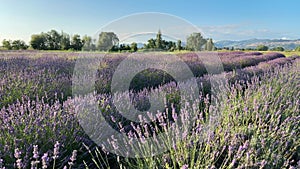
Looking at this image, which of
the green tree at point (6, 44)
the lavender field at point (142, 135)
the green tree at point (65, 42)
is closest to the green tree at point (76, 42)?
the green tree at point (65, 42)

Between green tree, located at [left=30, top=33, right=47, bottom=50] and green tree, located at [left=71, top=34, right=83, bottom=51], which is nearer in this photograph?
green tree, located at [left=30, top=33, right=47, bottom=50]

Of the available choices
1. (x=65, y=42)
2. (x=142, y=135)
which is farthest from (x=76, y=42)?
(x=142, y=135)

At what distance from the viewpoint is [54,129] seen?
6.34 feet

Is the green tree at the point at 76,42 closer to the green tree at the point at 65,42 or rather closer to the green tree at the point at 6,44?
the green tree at the point at 65,42

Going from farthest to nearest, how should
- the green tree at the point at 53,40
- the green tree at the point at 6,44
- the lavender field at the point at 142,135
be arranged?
the green tree at the point at 53,40
the green tree at the point at 6,44
the lavender field at the point at 142,135

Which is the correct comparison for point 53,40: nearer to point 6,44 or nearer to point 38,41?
point 38,41

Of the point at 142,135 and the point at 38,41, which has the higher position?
the point at 38,41

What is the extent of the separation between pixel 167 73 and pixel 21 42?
4048 cm

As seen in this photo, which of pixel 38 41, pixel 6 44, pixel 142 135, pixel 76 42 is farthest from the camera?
pixel 76 42

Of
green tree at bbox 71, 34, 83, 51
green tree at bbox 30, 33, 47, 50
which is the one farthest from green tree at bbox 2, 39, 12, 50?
green tree at bbox 71, 34, 83, 51

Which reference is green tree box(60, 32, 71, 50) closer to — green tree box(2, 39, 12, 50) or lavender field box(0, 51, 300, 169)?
green tree box(2, 39, 12, 50)

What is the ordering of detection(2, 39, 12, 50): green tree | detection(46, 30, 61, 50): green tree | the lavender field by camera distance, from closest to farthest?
the lavender field < detection(2, 39, 12, 50): green tree < detection(46, 30, 61, 50): green tree

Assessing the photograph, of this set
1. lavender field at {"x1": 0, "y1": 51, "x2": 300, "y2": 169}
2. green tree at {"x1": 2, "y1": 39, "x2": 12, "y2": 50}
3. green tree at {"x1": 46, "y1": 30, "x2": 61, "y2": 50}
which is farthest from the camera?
green tree at {"x1": 46, "y1": 30, "x2": 61, "y2": 50}

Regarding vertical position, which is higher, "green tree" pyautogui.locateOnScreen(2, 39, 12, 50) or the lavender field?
"green tree" pyautogui.locateOnScreen(2, 39, 12, 50)
